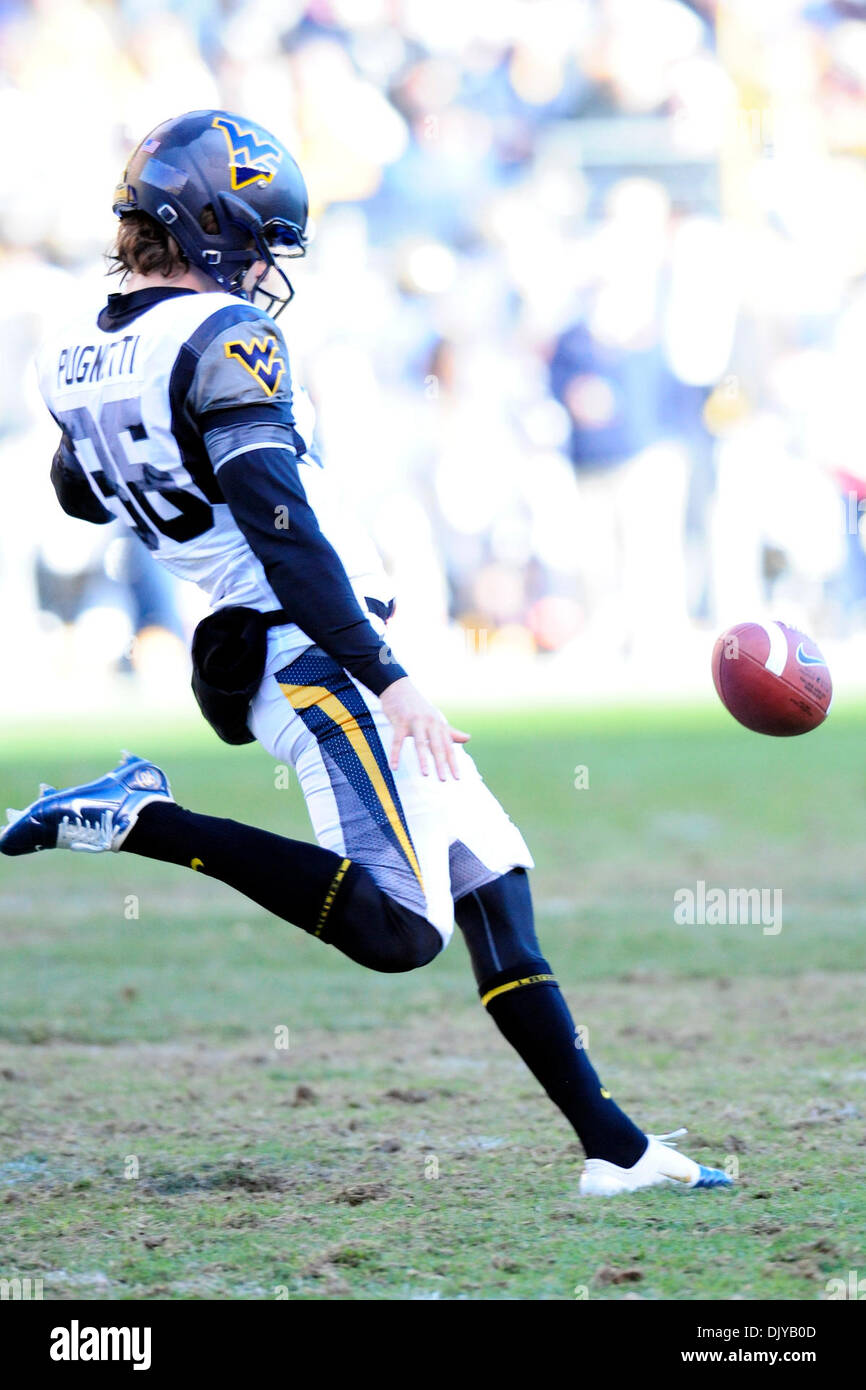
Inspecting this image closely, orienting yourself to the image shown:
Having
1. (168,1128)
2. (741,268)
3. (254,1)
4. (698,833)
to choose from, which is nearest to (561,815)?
(698,833)

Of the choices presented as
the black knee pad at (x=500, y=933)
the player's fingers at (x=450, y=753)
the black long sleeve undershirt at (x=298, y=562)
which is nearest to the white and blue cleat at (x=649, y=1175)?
the black knee pad at (x=500, y=933)

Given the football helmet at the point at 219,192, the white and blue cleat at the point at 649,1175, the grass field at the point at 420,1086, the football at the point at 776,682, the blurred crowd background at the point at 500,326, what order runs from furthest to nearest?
the blurred crowd background at the point at 500,326
the football at the point at 776,682
the white and blue cleat at the point at 649,1175
the football helmet at the point at 219,192
the grass field at the point at 420,1086

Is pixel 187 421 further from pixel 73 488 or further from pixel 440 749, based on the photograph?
pixel 440 749

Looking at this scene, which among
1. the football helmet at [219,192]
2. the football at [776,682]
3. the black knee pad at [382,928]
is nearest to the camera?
the black knee pad at [382,928]

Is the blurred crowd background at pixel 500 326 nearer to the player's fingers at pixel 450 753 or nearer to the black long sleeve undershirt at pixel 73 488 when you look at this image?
the black long sleeve undershirt at pixel 73 488

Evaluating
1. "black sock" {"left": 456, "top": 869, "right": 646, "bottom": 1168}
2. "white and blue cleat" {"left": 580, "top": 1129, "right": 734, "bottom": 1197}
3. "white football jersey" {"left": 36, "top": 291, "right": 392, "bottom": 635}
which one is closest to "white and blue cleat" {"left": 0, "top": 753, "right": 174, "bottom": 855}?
"white football jersey" {"left": 36, "top": 291, "right": 392, "bottom": 635}

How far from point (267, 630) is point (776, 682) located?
1.12 m

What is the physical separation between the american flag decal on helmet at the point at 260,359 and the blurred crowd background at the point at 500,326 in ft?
39.2

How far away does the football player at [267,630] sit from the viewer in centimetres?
283

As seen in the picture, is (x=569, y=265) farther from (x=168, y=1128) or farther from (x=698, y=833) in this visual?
(x=168, y=1128)

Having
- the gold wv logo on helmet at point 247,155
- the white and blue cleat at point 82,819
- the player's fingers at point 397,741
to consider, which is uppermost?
the gold wv logo on helmet at point 247,155

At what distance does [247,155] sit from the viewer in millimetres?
3082

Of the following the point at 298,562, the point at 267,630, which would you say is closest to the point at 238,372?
the point at 298,562

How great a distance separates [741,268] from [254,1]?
5.48 metres
